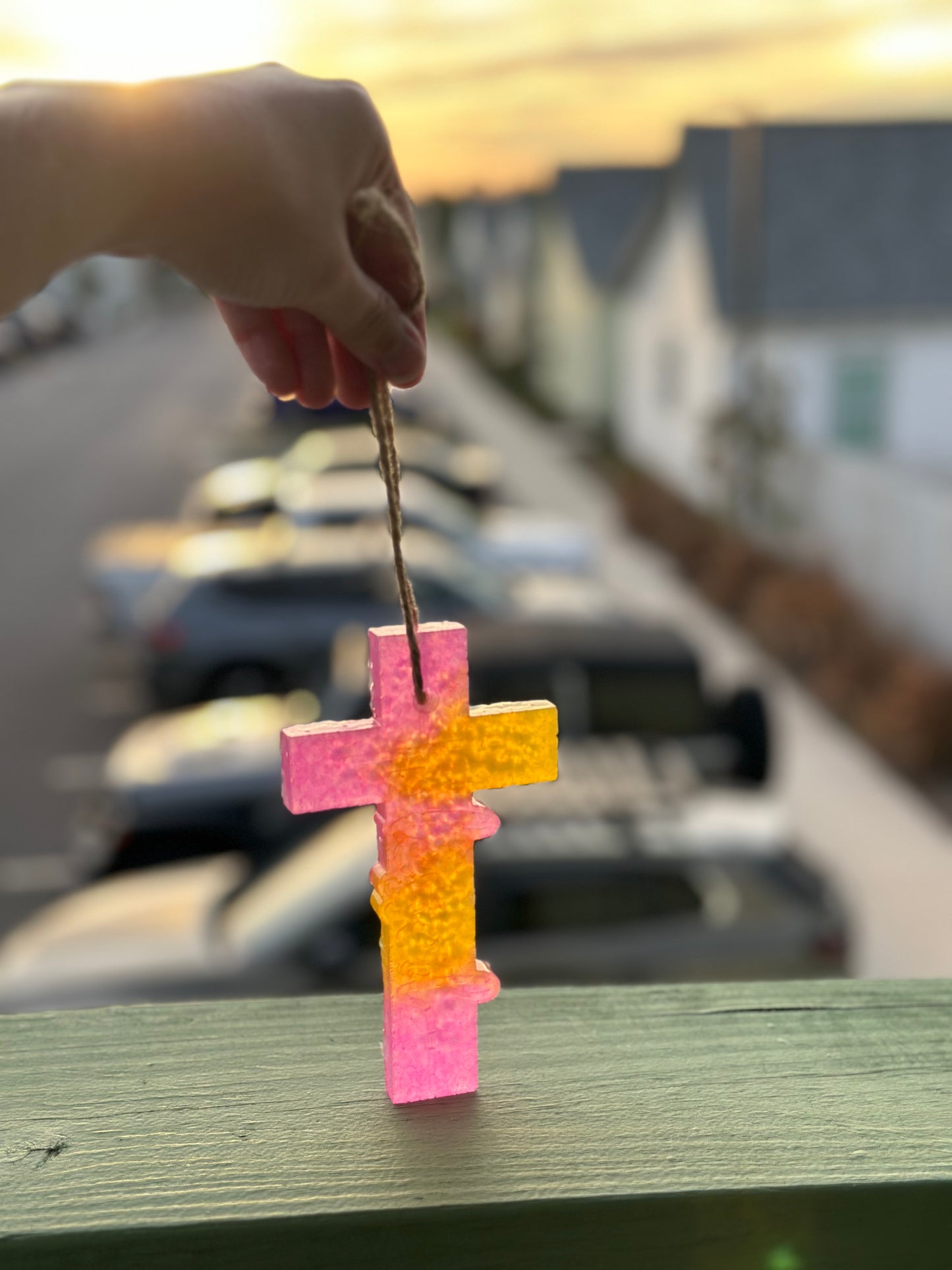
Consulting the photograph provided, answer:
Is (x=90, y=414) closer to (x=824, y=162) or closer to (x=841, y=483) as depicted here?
(x=824, y=162)

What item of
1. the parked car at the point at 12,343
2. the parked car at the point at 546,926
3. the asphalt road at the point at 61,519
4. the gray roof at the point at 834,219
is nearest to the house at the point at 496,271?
the asphalt road at the point at 61,519

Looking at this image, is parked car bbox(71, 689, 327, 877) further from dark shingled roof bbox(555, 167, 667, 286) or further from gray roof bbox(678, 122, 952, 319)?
dark shingled roof bbox(555, 167, 667, 286)

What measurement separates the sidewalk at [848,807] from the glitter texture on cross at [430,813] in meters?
3.72

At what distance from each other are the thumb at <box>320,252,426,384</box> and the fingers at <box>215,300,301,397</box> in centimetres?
8

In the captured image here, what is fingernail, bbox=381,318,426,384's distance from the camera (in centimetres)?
130

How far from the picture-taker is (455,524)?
15.3m

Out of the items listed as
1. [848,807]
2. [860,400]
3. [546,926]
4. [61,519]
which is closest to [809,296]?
[860,400]

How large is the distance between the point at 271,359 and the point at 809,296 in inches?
906

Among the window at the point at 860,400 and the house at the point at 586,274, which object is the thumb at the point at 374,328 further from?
the house at the point at 586,274

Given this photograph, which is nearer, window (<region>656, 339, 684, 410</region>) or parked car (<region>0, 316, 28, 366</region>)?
window (<region>656, 339, 684, 410</region>)

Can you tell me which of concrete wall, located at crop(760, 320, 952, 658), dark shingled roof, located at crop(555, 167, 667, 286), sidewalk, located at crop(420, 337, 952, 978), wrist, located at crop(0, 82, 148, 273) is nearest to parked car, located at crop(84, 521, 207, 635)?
sidewalk, located at crop(420, 337, 952, 978)

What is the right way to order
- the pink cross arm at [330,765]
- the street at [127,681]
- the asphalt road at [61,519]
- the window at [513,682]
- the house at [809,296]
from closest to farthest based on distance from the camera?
the pink cross arm at [330,765] → the window at [513,682] → the street at [127,681] → the asphalt road at [61,519] → the house at [809,296]

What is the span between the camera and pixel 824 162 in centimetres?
2442

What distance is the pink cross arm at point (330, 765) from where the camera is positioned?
130 centimetres
